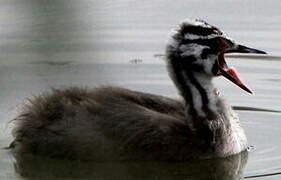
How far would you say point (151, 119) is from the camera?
737cm

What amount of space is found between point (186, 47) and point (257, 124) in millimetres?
1365

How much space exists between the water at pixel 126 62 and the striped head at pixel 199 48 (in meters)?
0.60

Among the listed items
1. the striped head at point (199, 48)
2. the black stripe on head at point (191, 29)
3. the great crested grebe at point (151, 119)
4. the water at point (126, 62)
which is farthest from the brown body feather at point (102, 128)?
the black stripe on head at point (191, 29)

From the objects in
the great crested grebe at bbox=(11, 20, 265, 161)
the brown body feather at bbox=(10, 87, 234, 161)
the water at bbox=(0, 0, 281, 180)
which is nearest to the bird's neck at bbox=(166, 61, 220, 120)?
the great crested grebe at bbox=(11, 20, 265, 161)

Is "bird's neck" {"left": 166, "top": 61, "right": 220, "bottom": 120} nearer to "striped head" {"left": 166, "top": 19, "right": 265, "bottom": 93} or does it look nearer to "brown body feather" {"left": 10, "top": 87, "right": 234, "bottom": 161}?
"striped head" {"left": 166, "top": 19, "right": 265, "bottom": 93}

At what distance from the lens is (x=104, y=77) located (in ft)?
8.99

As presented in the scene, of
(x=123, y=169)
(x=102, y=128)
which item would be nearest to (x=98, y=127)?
(x=102, y=128)

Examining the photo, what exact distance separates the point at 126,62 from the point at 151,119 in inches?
112

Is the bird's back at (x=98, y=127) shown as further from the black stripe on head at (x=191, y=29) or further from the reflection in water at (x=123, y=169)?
the black stripe on head at (x=191, y=29)

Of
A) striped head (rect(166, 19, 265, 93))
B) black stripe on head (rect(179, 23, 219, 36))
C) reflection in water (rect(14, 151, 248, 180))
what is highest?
black stripe on head (rect(179, 23, 219, 36))

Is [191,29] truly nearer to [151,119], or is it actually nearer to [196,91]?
[196,91]

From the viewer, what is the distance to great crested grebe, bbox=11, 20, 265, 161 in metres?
7.32

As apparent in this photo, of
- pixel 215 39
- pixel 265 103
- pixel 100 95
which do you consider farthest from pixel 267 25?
pixel 100 95

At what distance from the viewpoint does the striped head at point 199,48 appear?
25.5 feet
